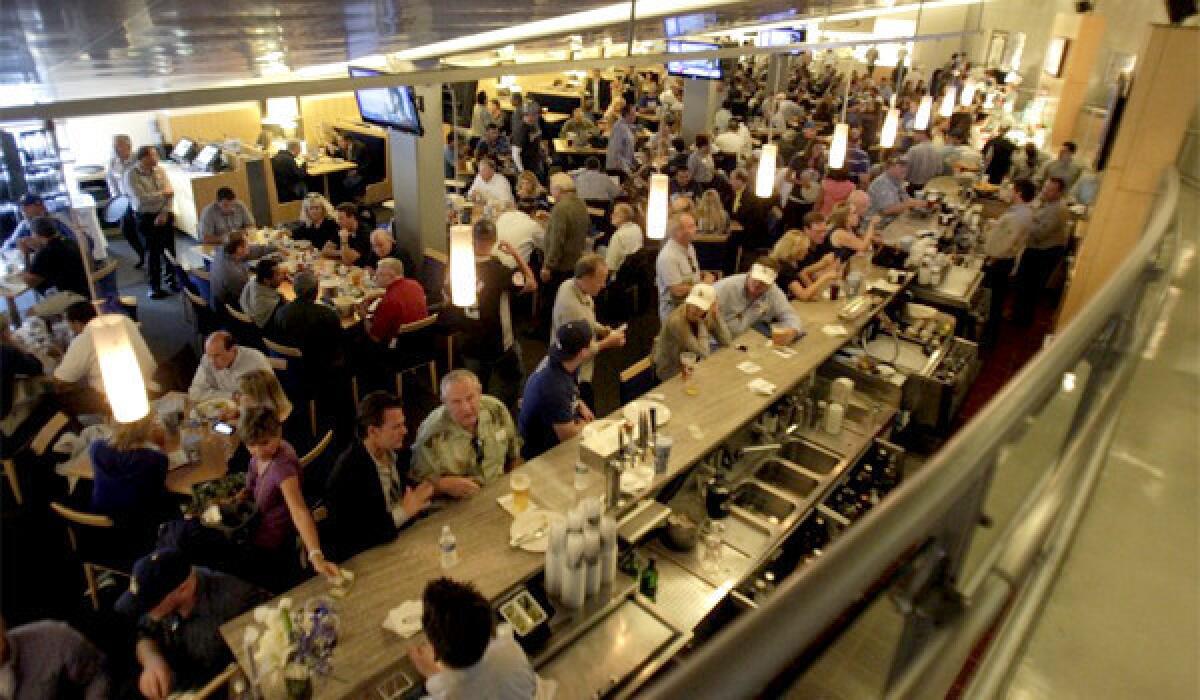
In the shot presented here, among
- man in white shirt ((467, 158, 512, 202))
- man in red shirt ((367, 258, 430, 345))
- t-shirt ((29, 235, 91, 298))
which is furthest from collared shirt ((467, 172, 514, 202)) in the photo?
t-shirt ((29, 235, 91, 298))

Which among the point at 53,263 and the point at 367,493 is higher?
the point at 367,493

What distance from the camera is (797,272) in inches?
287

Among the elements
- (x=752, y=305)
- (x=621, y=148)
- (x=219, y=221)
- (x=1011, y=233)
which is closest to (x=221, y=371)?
(x=219, y=221)

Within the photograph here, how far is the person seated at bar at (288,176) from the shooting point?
11.7 metres

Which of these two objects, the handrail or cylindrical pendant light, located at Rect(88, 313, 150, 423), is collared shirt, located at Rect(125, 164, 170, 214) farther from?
the handrail

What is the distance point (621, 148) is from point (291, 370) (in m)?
7.69

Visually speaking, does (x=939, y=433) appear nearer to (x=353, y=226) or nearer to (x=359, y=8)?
(x=359, y=8)

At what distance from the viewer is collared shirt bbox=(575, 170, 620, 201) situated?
9.98 m

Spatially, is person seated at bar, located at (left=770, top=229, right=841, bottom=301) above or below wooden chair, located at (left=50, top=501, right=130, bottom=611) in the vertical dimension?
above

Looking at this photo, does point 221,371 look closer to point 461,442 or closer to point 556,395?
point 461,442

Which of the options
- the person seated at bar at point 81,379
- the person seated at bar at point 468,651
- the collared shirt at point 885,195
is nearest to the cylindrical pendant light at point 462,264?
the person seated at bar at point 468,651

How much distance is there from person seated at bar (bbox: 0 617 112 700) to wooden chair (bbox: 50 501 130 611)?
1.01 metres

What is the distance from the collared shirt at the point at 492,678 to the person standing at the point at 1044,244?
7683mm

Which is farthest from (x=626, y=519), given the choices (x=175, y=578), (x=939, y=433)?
(x=939, y=433)
